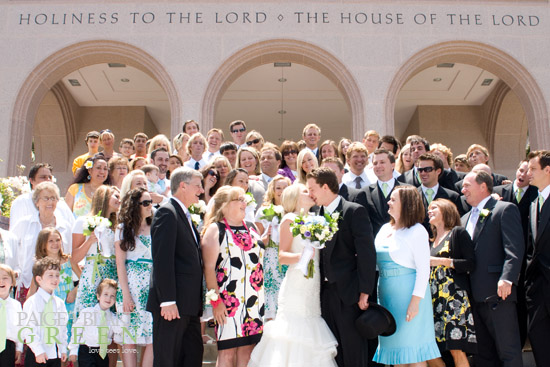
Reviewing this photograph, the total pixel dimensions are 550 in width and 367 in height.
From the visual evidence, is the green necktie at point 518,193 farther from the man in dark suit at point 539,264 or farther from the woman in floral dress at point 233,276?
the woman in floral dress at point 233,276

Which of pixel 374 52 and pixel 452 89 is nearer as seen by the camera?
pixel 374 52

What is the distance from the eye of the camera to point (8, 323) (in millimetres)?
5484

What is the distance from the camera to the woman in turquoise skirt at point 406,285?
16.3 ft

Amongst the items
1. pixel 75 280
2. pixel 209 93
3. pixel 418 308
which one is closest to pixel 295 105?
pixel 209 93

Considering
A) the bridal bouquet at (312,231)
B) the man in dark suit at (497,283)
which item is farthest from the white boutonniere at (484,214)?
the bridal bouquet at (312,231)

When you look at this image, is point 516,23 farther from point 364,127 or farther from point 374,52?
point 364,127

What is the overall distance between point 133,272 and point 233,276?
3.88 feet

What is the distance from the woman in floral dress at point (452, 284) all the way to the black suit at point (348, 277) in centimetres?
96

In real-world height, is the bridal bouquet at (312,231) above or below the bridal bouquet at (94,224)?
below

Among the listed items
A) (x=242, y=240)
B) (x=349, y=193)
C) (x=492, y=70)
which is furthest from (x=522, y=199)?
(x=492, y=70)

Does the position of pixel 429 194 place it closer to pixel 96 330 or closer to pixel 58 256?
pixel 96 330

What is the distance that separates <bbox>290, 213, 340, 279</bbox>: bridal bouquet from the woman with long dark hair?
376cm

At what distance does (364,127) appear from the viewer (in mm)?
12180

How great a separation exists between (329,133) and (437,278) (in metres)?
15.0
